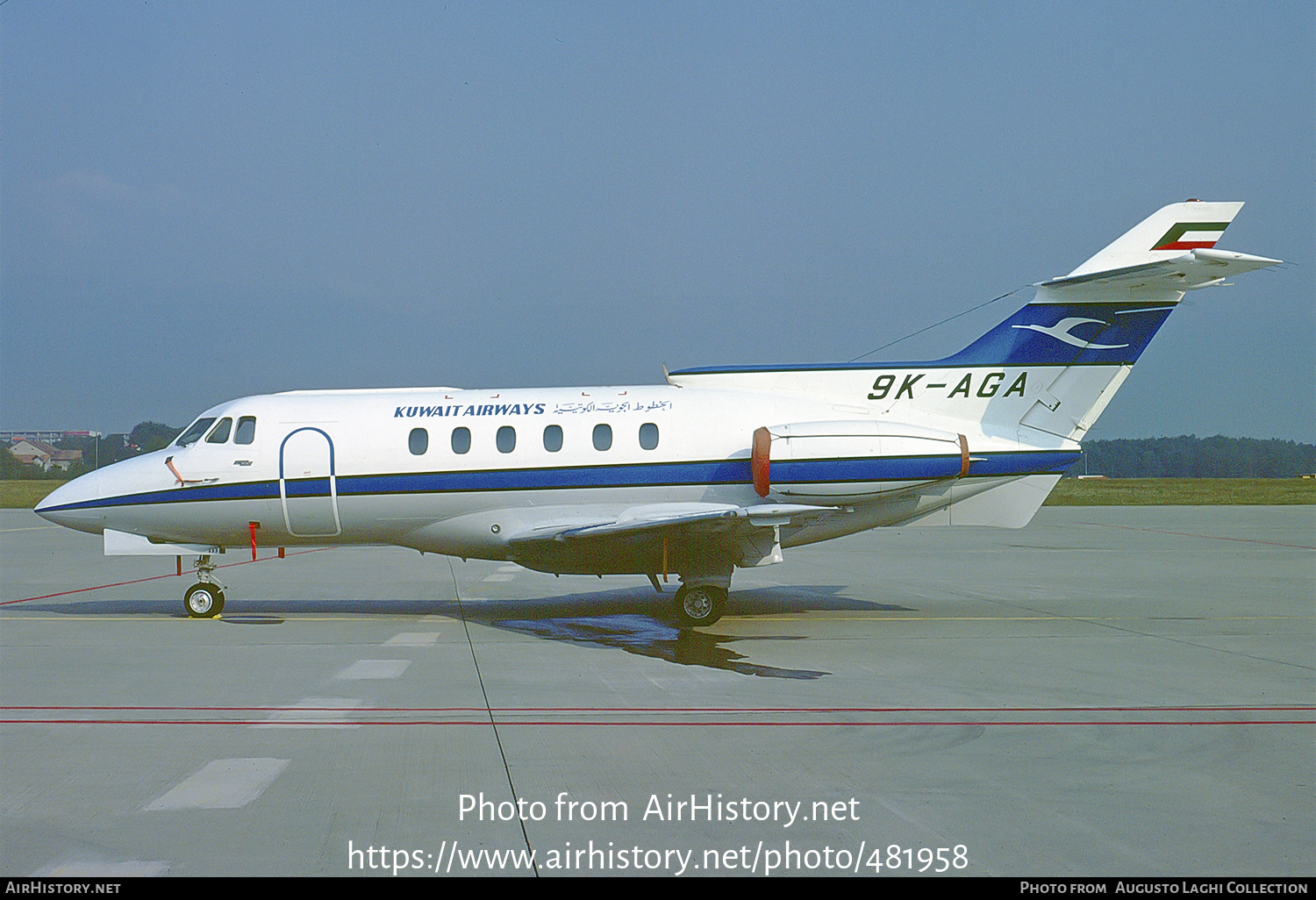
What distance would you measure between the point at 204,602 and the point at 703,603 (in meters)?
6.98

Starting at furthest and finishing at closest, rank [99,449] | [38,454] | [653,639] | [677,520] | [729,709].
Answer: [38,454] < [99,449] < [653,639] < [677,520] < [729,709]

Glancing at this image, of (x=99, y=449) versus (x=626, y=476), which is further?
(x=99, y=449)

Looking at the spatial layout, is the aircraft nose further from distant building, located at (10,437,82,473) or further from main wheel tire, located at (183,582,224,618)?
distant building, located at (10,437,82,473)

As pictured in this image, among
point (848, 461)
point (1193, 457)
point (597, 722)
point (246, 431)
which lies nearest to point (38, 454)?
point (246, 431)

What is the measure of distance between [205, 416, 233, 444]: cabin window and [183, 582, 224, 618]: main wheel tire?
2042 mm

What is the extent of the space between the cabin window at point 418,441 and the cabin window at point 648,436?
2901 mm

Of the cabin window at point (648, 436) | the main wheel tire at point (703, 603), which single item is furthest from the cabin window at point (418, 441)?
the main wheel tire at point (703, 603)

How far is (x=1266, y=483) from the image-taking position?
6762 centimetres

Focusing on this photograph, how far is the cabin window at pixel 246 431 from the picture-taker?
14703 mm

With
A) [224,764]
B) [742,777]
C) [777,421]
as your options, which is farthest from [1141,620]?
[224,764]

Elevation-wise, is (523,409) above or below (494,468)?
above

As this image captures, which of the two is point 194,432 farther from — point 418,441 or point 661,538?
point 661,538

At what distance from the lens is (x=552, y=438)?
14.3 metres

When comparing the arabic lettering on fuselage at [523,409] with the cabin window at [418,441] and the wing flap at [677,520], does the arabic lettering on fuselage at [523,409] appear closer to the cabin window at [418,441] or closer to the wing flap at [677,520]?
the cabin window at [418,441]
